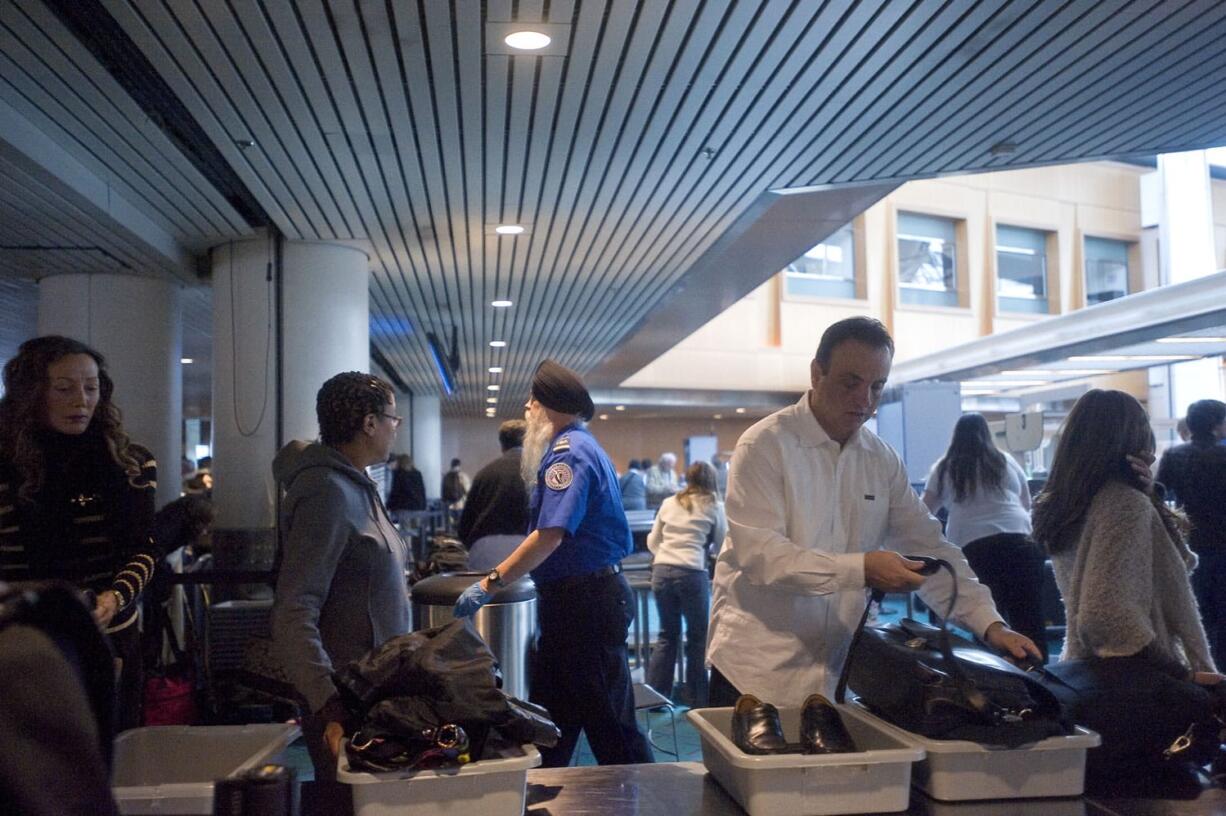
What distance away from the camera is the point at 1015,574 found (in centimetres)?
550

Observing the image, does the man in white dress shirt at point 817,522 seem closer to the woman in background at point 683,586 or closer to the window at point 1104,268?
the woman in background at point 683,586

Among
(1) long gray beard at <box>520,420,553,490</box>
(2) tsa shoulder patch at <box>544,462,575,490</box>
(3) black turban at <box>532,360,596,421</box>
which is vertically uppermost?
(3) black turban at <box>532,360,596,421</box>

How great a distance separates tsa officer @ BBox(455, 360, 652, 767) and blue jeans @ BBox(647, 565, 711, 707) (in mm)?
2972

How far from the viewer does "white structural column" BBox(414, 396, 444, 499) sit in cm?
2000

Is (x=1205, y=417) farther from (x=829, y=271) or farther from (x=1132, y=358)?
(x=829, y=271)

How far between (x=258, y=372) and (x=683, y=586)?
2.79m

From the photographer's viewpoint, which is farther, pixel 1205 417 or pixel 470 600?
pixel 1205 417

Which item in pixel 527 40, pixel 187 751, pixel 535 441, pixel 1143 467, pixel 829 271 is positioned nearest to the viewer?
pixel 187 751

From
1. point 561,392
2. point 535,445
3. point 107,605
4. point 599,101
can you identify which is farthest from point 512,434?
point 107,605

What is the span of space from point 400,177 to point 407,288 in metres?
3.25

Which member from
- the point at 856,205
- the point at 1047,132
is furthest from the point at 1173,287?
the point at 1047,132

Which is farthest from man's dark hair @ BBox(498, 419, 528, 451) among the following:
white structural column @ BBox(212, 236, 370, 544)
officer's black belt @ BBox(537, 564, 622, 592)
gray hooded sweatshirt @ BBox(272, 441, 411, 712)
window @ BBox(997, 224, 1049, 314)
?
window @ BBox(997, 224, 1049, 314)

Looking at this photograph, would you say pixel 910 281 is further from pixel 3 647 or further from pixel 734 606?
pixel 3 647

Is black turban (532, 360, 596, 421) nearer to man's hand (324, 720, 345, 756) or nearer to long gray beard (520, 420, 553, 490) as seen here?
long gray beard (520, 420, 553, 490)
